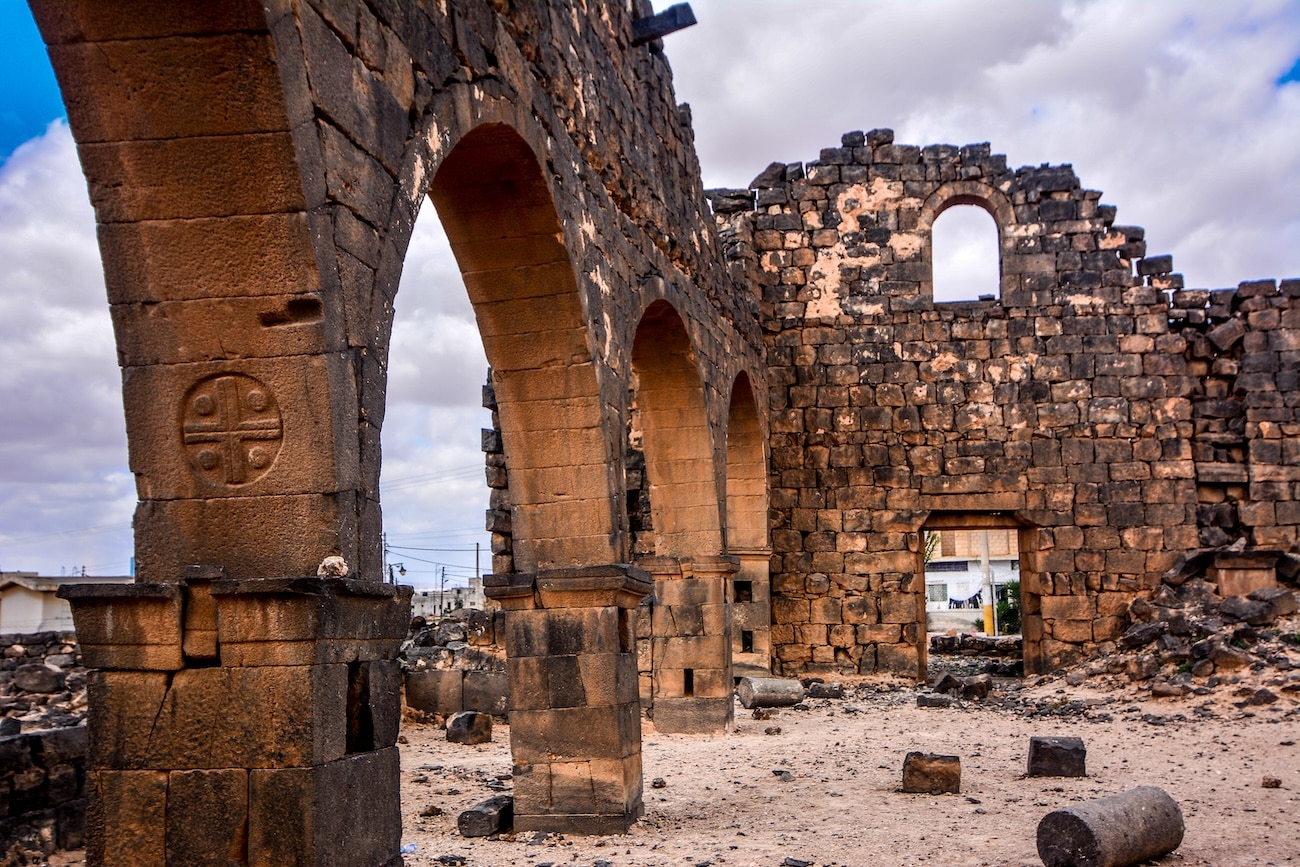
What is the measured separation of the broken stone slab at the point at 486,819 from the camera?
7.39 meters

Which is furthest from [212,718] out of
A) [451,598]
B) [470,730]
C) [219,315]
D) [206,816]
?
[451,598]

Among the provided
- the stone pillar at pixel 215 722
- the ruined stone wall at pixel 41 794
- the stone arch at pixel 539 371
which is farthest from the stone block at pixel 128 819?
the stone arch at pixel 539 371

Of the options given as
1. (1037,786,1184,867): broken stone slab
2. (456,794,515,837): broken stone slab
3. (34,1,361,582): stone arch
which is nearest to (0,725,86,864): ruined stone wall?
(456,794,515,837): broken stone slab

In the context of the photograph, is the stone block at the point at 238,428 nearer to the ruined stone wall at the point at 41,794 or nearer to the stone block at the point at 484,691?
the ruined stone wall at the point at 41,794

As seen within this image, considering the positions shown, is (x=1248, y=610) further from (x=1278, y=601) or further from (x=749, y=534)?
(x=749, y=534)

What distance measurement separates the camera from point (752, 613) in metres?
15.4

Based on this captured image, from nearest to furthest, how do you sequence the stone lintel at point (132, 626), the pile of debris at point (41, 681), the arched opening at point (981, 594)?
1. the stone lintel at point (132, 626)
2. the pile of debris at point (41, 681)
3. the arched opening at point (981, 594)

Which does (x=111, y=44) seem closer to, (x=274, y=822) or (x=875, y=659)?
(x=274, y=822)

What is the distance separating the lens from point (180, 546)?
4.16 meters

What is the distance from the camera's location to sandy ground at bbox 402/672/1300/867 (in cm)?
679

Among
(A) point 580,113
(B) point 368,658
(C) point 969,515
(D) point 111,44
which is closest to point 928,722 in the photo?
(C) point 969,515

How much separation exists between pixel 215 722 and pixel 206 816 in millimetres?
302

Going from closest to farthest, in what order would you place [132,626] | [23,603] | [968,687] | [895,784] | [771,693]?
[132,626] < [895,784] < [771,693] < [968,687] < [23,603]

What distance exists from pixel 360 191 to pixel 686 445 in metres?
7.64
